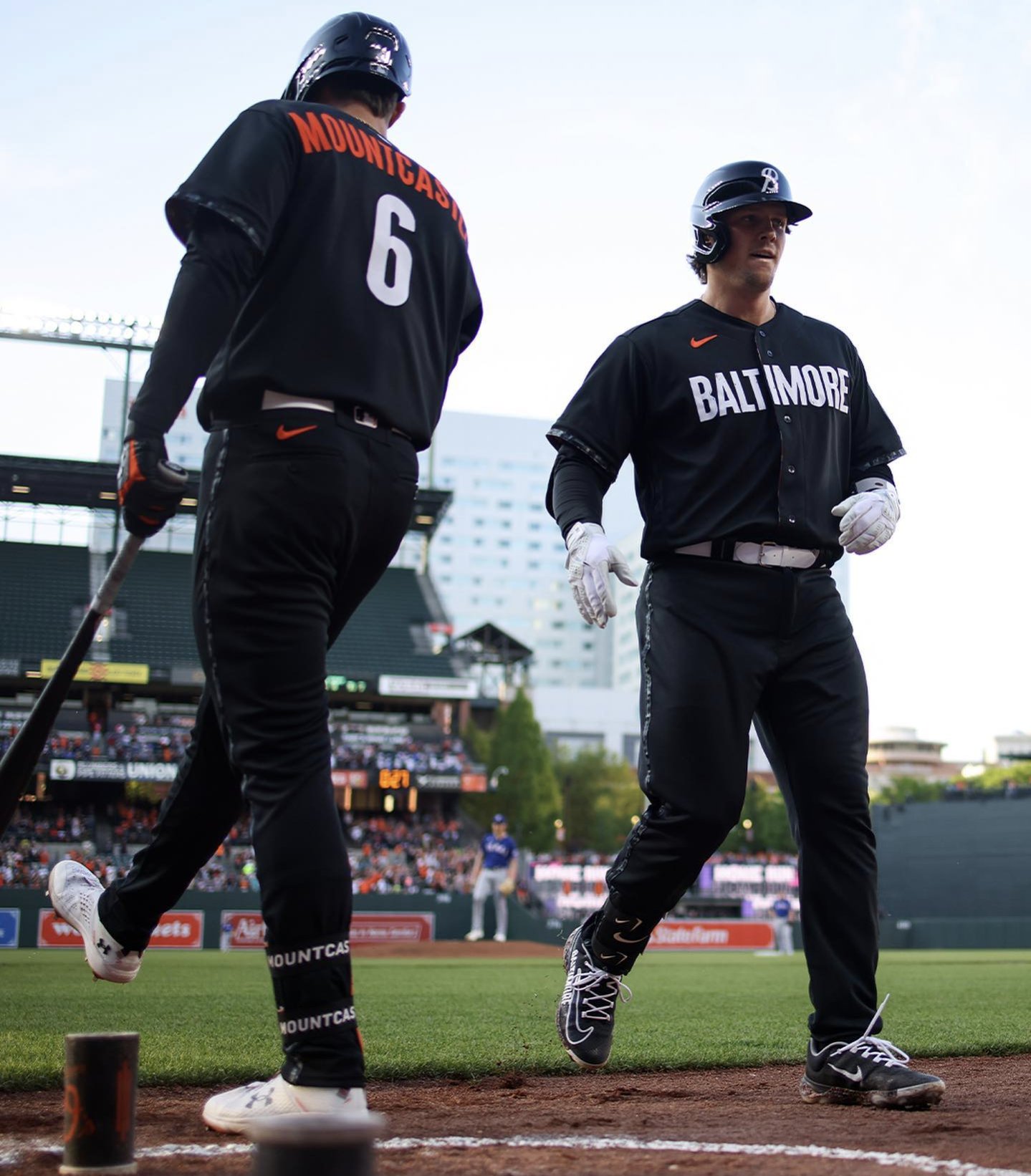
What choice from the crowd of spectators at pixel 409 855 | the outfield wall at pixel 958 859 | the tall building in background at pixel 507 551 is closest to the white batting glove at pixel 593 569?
the crowd of spectators at pixel 409 855

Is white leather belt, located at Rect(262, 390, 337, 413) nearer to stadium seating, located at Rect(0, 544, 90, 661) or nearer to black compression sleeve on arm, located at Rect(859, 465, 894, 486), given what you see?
black compression sleeve on arm, located at Rect(859, 465, 894, 486)

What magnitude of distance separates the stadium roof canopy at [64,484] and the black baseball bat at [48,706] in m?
35.7

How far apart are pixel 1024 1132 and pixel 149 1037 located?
3.72m

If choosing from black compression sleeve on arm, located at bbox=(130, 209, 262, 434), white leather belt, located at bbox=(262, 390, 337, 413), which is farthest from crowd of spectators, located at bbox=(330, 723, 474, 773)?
black compression sleeve on arm, located at bbox=(130, 209, 262, 434)

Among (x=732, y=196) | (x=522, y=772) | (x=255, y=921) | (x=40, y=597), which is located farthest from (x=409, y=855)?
(x=732, y=196)

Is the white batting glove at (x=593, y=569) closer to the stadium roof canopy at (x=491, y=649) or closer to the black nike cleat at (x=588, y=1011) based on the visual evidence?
the black nike cleat at (x=588, y=1011)

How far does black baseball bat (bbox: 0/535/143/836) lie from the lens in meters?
3.35

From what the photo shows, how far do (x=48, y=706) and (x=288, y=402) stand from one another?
1.21 metres

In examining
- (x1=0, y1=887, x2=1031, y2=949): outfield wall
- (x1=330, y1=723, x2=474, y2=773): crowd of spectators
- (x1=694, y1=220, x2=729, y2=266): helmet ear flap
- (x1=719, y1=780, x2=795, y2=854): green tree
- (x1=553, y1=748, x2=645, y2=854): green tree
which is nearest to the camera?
(x1=694, y1=220, x2=729, y2=266): helmet ear flap

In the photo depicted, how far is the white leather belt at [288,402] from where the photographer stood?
287 cm

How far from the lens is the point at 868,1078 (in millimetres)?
3566

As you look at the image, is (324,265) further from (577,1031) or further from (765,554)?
(577,1031)

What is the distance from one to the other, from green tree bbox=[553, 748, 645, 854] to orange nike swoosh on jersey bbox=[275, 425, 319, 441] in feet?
221

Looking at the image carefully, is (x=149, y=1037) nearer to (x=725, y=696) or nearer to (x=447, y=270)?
(x=725, y=696)
